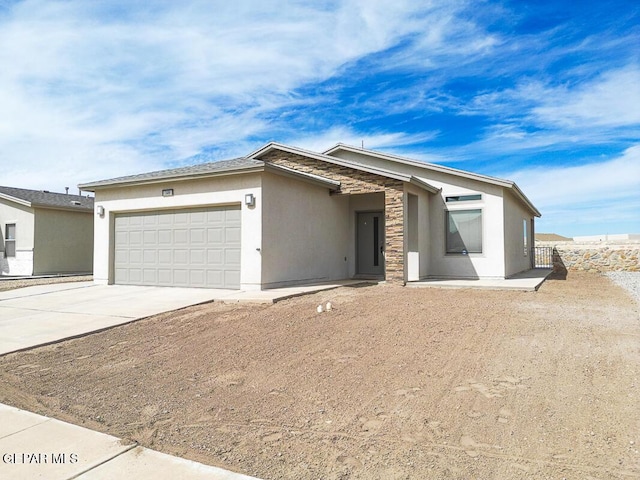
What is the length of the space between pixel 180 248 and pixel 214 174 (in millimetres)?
2445

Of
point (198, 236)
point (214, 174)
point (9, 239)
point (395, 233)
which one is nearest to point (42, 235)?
point (9, 239)

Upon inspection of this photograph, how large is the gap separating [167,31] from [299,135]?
1049 centimetres

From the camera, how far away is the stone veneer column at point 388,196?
12633 millimetres

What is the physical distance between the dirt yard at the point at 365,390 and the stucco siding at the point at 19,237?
47.1ft

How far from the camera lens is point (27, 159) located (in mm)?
20109

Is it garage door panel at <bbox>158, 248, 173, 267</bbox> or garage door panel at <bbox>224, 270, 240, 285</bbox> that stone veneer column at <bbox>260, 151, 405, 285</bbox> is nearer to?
garage door panel at <bbox>224, 270, 240, 285</bbox>

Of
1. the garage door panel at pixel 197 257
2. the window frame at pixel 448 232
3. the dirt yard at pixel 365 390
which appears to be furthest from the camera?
Result: the window frame at pixel 448 232

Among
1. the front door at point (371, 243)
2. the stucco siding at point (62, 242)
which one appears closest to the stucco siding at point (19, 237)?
the stucco siding at point (62, 242)

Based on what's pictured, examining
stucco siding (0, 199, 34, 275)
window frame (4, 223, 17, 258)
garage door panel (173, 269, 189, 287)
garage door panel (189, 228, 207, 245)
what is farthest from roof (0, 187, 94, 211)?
garage door panel (189, 228, 207, 245)

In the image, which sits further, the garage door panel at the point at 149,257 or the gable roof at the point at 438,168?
the gable roof at the point at 438,168

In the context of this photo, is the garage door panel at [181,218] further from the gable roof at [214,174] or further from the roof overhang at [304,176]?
the roof overhang at [304,176]

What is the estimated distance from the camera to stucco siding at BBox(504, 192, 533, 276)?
14617 millimetres

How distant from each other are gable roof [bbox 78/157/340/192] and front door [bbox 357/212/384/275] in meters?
2.08

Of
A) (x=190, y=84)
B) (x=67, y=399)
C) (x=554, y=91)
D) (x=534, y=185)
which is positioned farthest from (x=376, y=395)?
(x=534, y=185)
